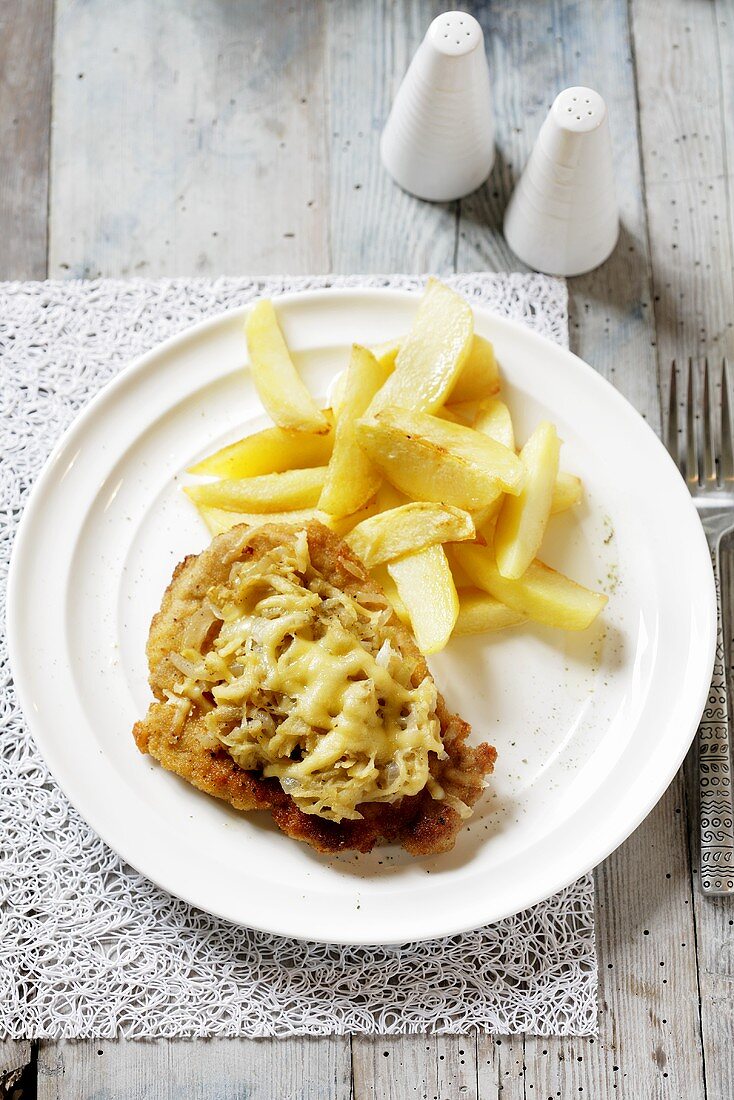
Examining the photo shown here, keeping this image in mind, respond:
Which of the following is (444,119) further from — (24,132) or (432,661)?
(432,661)

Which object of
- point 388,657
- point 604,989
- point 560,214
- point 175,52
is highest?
point 175,52

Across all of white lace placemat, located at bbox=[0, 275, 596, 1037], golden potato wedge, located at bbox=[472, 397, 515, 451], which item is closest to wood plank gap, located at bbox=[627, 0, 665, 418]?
golden potato wedge, located at bbox=[472, 397, 515, 451]

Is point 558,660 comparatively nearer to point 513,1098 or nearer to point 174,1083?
point 513,1098

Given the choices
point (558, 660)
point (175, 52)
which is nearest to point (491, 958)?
point (558, 660)

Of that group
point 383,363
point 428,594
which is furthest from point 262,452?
point 428,594

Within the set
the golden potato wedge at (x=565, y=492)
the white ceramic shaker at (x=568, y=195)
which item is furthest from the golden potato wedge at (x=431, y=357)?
the white ceramic shaker at (x=568, y=195)
